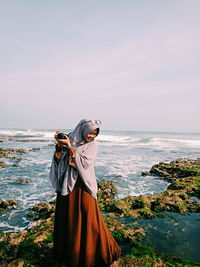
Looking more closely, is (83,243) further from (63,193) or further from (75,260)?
(63,193)

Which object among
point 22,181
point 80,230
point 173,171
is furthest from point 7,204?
point 173,171

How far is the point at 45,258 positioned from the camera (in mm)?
3695

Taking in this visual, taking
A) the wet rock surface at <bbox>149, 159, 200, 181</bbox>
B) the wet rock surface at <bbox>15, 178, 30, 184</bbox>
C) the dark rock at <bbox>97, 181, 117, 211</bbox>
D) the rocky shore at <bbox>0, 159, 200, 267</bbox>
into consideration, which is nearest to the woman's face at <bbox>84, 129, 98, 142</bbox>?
the rocky shore at <bbox>0, 159, 200, 267</bbox>

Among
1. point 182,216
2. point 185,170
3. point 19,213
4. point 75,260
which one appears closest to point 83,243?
point 75,260

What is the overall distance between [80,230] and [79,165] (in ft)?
3.47

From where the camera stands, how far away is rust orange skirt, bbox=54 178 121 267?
3006 millimetres

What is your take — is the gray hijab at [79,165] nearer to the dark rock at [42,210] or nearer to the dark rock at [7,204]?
the dark rock at [42,210]

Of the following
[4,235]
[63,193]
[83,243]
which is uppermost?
[63,193]

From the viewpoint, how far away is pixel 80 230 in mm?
3027

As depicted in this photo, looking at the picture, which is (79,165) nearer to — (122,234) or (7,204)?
(122,234)

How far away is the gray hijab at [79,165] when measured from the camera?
284 centimetres

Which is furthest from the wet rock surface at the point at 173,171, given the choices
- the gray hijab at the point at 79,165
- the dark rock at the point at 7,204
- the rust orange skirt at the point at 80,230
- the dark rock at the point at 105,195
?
the gray hijab at the point at 79,165

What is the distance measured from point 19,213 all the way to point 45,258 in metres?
4.41

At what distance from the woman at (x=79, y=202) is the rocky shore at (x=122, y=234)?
2.07ft
